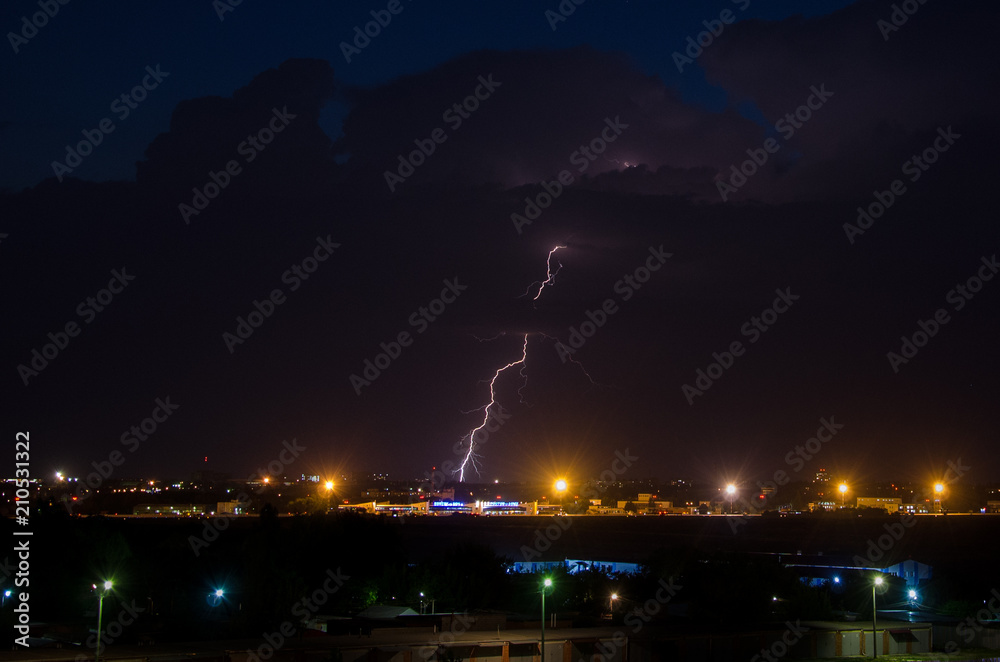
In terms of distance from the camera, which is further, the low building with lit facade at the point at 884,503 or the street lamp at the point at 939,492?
the low building with lit facade at the point at 884,503

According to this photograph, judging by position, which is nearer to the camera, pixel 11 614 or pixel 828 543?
pixel 11 614

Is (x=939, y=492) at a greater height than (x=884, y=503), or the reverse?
(x=884, y=503)

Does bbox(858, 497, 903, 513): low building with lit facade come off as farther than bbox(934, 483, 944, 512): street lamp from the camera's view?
Yes

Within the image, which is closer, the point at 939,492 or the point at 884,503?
the point at 939,492

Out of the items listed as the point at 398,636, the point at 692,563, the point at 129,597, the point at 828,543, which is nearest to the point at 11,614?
the point at 129,597

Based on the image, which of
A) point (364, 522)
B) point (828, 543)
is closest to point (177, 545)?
point (364, 522)

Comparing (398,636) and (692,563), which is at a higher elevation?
(692,563)

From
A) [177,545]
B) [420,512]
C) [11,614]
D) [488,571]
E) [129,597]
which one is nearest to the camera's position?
[11,614]

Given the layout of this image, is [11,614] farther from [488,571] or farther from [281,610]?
[488,571]

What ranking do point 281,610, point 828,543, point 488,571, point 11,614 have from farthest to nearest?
point 828,543, point 488,571, point 281,610, point 11,614

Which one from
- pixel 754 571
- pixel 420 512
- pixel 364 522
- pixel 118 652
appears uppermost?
pixel 420 512
